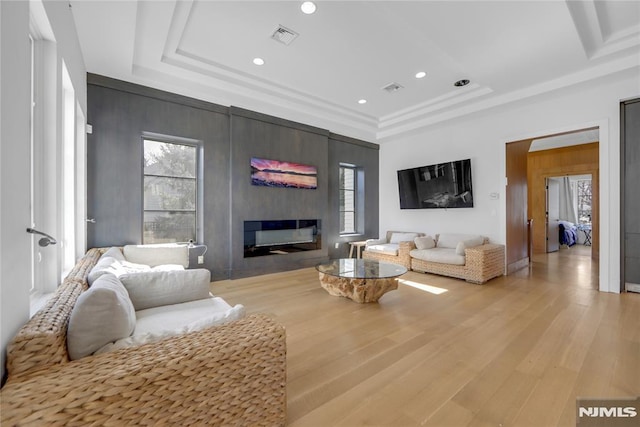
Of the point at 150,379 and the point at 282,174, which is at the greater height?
the point at 282,174

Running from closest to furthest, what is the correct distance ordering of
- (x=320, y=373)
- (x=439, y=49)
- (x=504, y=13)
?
(x=320, y=373)
(x=504, y=13)
(x=439, y=49)

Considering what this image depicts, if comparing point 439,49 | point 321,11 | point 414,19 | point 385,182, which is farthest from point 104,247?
point 385,182

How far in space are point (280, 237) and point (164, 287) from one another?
118 inches

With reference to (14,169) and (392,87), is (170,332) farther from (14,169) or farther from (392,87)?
(392,87)

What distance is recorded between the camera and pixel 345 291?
3404 mm

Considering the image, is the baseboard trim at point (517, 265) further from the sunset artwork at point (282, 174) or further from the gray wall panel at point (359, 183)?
the sunset artwork at point (282, 174)

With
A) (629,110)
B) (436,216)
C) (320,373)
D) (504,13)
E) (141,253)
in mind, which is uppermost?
(504,13)

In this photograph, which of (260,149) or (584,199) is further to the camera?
(584,199)

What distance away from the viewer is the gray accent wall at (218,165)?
11.6 feet

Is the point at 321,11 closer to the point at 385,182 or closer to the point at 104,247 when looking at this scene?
the point at 104,247

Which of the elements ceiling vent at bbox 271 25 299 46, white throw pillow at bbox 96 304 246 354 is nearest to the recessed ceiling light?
ceiling vent at bbox 271 25 299 46

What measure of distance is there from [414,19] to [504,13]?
0.85m

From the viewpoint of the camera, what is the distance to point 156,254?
136 inches

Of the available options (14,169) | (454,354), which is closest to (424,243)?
(454,354)
